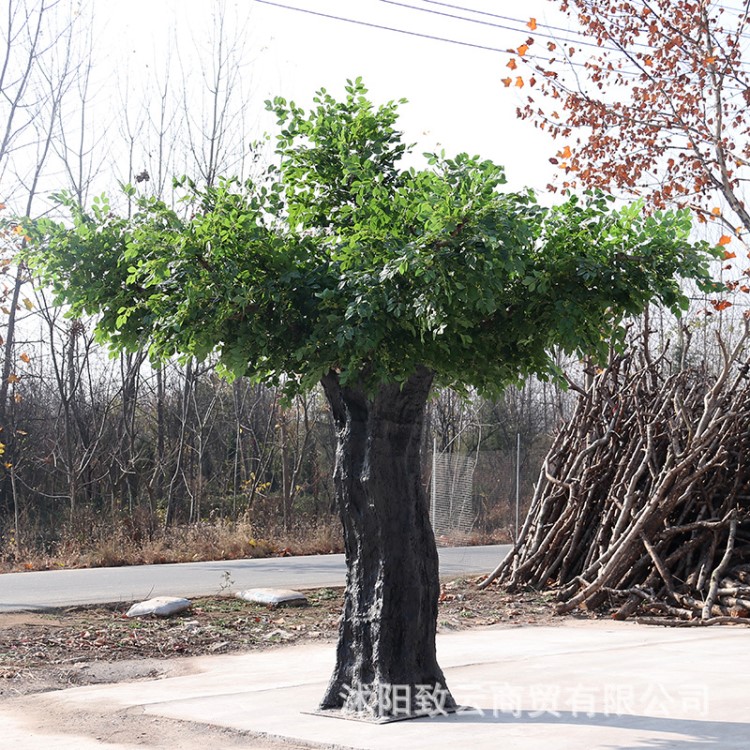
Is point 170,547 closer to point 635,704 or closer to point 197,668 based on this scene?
point 197,668

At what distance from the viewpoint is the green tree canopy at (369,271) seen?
5.96 m

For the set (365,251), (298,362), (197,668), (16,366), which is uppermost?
(16,366)

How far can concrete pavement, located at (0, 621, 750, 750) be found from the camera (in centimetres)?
609

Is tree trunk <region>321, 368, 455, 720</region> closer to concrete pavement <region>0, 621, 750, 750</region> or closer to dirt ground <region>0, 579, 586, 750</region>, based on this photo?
concrete pavement <region>0, 621, 750, 750</region>

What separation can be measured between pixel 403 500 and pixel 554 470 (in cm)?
751

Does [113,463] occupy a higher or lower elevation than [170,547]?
higher

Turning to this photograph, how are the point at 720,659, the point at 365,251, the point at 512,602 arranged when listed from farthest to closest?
the point at 512,602, the point at 720,659, the point at 365,251

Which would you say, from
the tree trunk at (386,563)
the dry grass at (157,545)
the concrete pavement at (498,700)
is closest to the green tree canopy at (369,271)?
the tree trunk at (386,563)

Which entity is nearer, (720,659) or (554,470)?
(720,659)

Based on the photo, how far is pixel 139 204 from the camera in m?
6.59

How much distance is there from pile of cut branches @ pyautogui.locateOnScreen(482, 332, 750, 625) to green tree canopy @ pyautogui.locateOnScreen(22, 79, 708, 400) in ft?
18.4

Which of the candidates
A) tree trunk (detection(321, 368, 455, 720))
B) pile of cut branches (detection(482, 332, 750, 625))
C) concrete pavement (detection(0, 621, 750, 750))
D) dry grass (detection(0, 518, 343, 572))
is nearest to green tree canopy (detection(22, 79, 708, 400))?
tree trunk (detection(321, 368, 455, 720))

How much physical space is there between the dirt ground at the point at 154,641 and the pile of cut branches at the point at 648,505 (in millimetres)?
689

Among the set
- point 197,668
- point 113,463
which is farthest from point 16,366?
point 197,668
